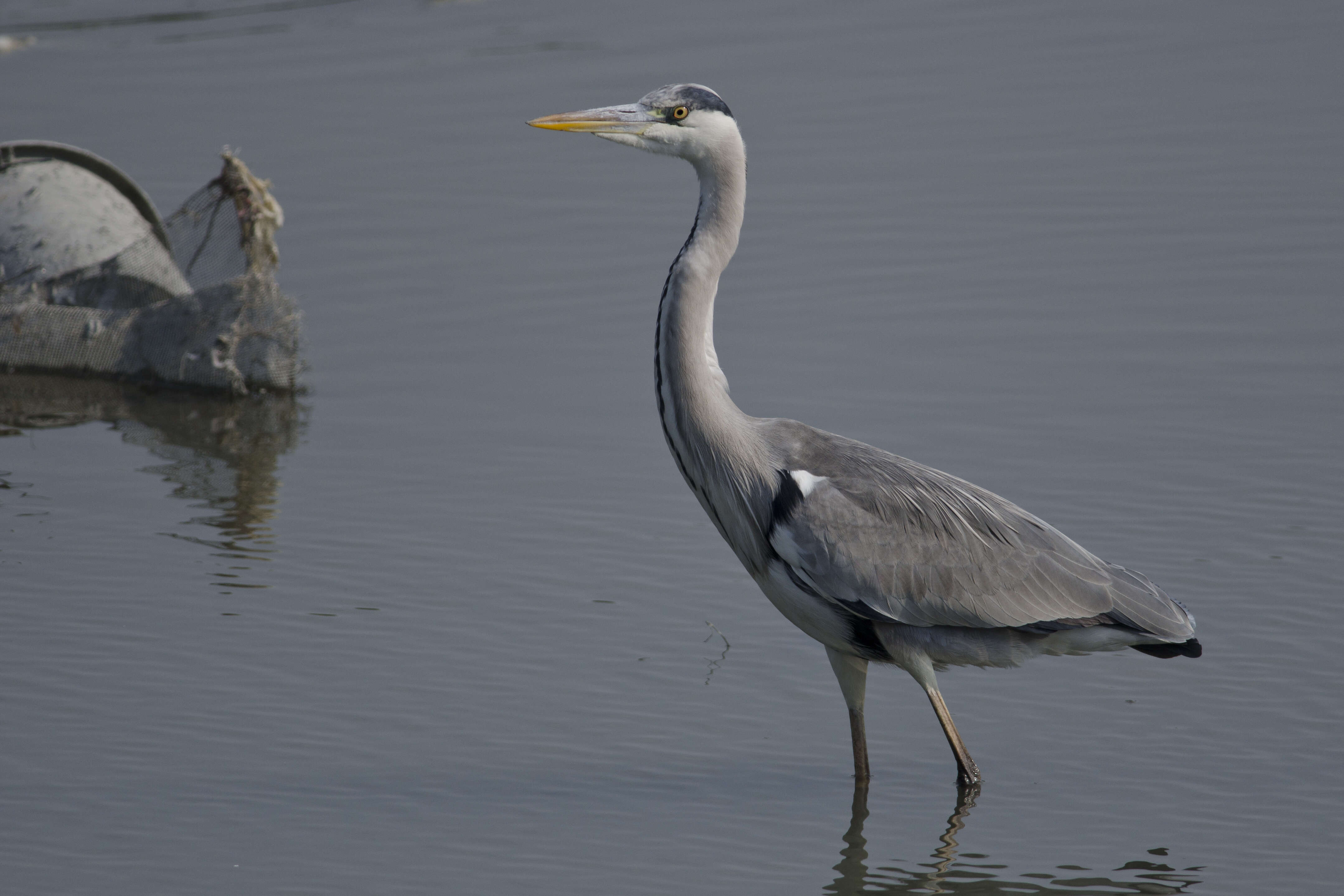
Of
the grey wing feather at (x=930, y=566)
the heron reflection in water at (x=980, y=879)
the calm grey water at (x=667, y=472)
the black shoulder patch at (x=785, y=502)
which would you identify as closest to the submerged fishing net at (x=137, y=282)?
the calm grey water at (x=667, y=472)

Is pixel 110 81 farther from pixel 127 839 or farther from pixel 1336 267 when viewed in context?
pixel 127 839

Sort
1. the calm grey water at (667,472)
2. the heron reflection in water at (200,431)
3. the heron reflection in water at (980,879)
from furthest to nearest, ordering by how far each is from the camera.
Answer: the heron reflection in water at (200,431) < the calm grey water at (667,472) < the heron reflection in water at (980,879)

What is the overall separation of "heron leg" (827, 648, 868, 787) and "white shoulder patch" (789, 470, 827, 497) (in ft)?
2.01

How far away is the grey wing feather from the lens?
5945 mm

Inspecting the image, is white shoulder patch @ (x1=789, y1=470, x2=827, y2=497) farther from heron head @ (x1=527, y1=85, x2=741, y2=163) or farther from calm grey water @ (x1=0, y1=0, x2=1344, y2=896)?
heron head @ (x1=527, y1=85, x2=741, y2=163)

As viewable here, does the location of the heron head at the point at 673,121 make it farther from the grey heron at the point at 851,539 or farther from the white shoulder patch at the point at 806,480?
the white shoulder patch at the point at 806,480

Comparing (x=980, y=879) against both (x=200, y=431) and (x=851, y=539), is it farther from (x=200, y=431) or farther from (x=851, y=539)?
(x=200, y=431)

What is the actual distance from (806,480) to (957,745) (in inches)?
42.1

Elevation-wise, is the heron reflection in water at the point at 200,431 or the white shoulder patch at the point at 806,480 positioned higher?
the white shoulder patch at the point at 806,480

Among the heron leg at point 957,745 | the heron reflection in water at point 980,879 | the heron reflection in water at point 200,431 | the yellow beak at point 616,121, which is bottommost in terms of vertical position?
the heron reflection in water at point 980,879

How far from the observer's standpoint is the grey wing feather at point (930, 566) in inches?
234

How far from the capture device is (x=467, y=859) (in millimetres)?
5582

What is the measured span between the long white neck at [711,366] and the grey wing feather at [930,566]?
0.13 metres

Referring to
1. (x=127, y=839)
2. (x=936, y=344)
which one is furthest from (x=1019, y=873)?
(x=936, y=344)
